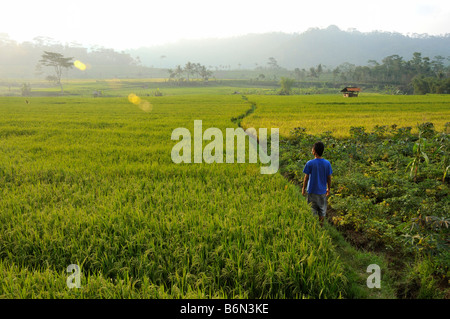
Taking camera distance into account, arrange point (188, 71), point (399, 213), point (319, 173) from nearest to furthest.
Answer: point (319, 173)
point (399, 213)
point (188, 71)

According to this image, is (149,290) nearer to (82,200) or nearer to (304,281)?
(304,281)

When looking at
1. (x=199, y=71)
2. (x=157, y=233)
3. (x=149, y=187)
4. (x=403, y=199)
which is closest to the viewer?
(x=157, y=233)

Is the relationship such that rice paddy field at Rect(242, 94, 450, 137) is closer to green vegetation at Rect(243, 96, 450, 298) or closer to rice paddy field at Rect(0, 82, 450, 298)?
green vegetation at Rect(243, 96, 450, 298)

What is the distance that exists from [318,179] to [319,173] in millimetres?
102

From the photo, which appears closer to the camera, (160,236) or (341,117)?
(160,236)

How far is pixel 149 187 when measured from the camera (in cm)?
530

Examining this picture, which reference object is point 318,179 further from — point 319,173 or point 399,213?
point 399,213

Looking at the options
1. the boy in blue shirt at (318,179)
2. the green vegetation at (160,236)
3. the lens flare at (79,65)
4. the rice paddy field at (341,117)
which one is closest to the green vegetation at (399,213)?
the boy in blue shirt at (318,179)

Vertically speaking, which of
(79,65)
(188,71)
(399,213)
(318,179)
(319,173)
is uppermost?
(79,65)

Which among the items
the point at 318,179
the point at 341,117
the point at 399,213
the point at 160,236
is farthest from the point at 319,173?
the point at 341,117

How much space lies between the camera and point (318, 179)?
4.13 metres

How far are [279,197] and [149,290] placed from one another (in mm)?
3018

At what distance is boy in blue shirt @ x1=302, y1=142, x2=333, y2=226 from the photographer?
4121 millimetres
